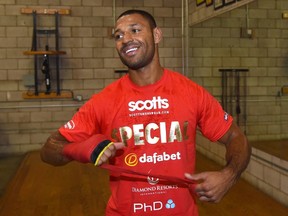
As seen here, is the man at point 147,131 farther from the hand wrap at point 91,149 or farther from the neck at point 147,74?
the hand wrap at point 91,149

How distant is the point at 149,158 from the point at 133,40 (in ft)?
1.66

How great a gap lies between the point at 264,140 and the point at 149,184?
3.25 m

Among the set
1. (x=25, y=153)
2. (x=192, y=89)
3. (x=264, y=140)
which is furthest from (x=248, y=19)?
(x=25, y=153)

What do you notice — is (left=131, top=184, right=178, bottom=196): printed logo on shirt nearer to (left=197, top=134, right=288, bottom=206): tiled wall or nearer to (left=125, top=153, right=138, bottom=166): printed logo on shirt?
(left=125, top=153, right=138, bottom=166): printed logo on shirt

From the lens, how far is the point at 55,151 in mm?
1422

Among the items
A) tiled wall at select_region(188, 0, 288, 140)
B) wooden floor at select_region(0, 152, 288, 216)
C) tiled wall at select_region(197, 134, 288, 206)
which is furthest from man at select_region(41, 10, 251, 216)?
tiled wall at select_region(188, 0, 288, 140)

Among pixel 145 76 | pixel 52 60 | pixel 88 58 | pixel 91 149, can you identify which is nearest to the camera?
pixel 91 149

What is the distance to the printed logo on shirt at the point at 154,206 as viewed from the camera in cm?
146

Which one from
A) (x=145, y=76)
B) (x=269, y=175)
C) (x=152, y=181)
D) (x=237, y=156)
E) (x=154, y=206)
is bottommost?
(x=269, y=175)

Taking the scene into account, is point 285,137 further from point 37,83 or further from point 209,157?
point 37,83

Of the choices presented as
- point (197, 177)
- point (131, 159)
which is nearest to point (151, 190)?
point (131, 159)

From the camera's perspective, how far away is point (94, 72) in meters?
6.27

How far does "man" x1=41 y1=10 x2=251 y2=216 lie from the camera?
57.4 inches

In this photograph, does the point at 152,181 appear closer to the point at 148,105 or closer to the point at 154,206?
the point at 154,206
